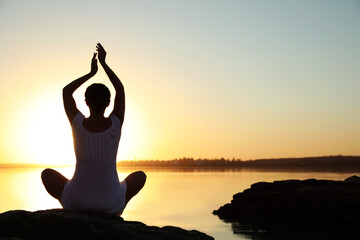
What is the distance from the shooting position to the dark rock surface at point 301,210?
20112mm

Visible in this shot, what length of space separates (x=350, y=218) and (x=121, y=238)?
17.6m

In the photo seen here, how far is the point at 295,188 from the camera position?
2392cm

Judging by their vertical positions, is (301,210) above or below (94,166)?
below

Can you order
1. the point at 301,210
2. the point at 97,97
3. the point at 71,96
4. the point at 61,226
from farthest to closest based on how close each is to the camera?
the point at 301,210, the point at 71,96, the point at 97,97, the point at 61,226

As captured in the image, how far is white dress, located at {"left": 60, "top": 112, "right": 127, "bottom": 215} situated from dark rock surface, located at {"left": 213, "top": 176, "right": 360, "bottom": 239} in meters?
14.4

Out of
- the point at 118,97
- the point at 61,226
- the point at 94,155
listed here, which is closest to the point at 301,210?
the point at 118,97

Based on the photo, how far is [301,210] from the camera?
22422mm

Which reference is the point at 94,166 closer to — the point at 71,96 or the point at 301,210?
the point at 71,96

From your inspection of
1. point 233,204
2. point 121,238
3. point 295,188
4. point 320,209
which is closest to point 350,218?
point 320,209

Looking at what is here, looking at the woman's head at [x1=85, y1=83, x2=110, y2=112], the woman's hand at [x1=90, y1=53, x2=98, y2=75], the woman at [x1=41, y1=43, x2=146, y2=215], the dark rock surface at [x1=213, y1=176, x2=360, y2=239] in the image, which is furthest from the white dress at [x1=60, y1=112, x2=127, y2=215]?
the dark rock surface at [x1=213, y1=176, x2=360, y2=239]

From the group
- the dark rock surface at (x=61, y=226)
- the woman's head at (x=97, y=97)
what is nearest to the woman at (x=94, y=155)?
the woman's head at (x=97, y=97)

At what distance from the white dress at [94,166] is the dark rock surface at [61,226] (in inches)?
8.9

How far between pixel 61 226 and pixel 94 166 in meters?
0.79

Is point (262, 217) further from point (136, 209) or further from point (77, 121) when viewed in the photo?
point (77, 121)
